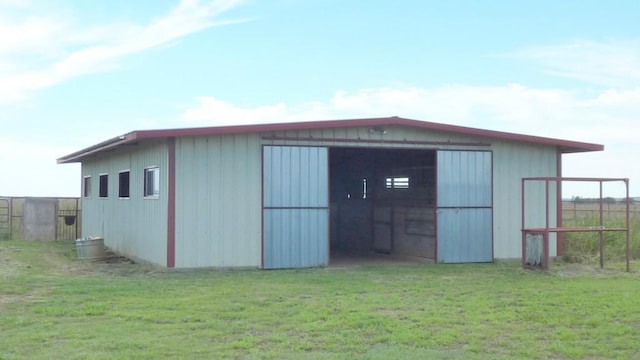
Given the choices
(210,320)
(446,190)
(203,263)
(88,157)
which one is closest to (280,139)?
(203,263)

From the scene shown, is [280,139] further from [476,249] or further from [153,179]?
[476,249]

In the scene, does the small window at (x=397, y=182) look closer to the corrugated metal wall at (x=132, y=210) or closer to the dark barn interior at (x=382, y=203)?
the dark barn interior at (x=382, y=203)

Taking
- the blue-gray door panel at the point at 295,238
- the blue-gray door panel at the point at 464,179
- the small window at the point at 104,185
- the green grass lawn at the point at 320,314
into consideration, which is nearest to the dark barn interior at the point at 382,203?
the blue-gray door panel at the point at 464,179

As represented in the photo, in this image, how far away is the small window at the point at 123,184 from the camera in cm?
1794

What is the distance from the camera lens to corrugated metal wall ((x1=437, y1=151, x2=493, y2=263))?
51.1 ft

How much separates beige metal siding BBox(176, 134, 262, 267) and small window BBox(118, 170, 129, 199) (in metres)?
4.39

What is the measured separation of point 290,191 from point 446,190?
333 cm

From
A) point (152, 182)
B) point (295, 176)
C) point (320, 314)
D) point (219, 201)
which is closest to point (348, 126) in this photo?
point (295, 176)

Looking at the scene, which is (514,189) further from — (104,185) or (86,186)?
(86,186)

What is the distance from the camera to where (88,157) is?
2217cm

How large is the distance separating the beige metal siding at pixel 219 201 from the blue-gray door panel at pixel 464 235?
3.87 m

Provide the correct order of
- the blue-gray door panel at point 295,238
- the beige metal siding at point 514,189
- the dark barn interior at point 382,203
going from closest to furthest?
the blue-gray door panel at point 295,238 < the beige metal siding at point 514,189 < the dark barn interior at point 382,203

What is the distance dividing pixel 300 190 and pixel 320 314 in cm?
575

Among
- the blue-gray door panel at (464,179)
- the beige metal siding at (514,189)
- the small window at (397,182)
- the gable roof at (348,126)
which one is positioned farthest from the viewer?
the small window at (397,182)
